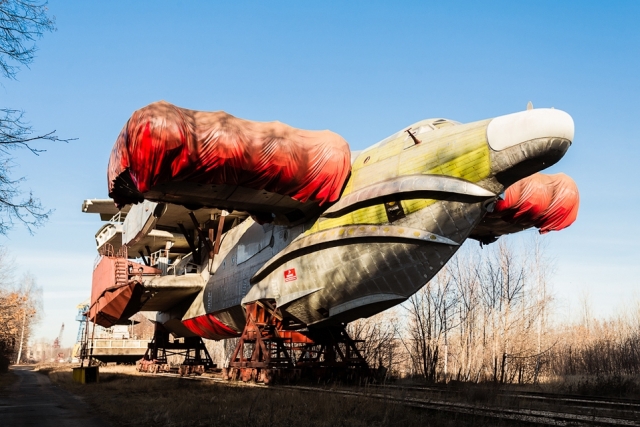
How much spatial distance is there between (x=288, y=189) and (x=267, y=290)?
4631mm

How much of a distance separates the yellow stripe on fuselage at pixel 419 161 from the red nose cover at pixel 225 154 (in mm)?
722

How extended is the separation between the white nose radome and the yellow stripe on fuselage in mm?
357

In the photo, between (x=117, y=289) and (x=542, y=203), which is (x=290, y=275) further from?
(x=117, y=289)

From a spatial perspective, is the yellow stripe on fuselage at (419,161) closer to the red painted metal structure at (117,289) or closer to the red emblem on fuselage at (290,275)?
the red emblem on fuselage at (290,275)

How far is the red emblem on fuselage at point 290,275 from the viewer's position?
1844 centimetres

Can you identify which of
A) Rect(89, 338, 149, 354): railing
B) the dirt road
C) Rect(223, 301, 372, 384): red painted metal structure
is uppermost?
Rect(223, 301, 372, 384): red painted metal structure

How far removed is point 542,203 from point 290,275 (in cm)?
927

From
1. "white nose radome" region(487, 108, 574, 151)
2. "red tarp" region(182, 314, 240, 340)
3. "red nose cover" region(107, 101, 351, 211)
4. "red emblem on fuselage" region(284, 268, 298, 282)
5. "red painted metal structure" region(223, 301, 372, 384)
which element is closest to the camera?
"white nose radome" region(487, 108, 574, 151)

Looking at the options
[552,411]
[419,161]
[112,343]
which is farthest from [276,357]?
[112,343]

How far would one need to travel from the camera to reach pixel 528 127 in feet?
44.0

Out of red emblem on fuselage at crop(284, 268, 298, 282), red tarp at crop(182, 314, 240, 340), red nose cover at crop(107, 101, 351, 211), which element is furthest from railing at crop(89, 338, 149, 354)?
red nose cover at crop(107, 101, 351, 211)

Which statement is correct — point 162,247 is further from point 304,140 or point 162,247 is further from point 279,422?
point 279,422

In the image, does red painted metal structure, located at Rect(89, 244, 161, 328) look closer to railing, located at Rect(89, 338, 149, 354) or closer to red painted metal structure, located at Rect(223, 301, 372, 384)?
red painted metal structure, located at Rect(223, 301, 372, 384)

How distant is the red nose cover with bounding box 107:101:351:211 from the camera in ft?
46.5
